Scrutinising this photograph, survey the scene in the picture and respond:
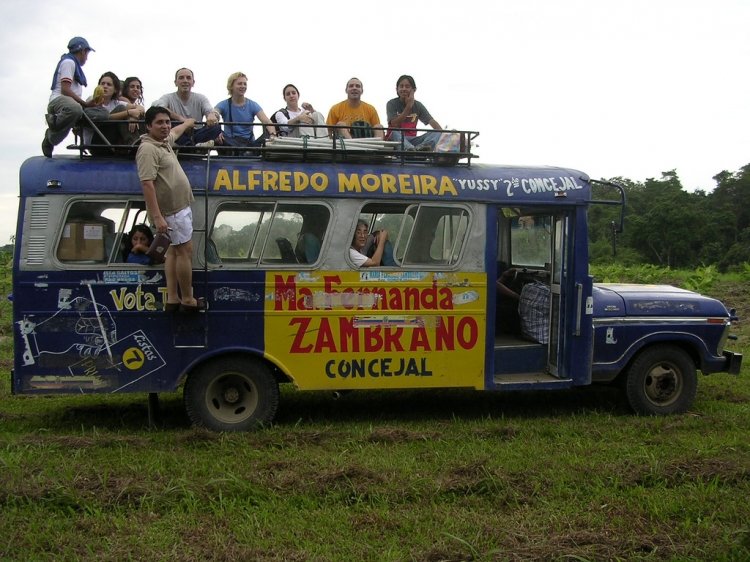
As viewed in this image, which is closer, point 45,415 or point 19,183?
point 19,183

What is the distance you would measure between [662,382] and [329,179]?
407 centimetres

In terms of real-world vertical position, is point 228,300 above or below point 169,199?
below

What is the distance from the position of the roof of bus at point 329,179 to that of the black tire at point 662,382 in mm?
1841

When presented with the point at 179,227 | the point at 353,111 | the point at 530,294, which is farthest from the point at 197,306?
the point at 530,294

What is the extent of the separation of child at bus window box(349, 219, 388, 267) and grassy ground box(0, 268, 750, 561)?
5.15 ft

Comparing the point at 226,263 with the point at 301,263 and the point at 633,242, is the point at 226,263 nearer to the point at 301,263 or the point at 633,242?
the point at 301,263

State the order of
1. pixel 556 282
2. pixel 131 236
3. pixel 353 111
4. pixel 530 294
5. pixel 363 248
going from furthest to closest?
1. pixel 353 111
2. pixel 530 294
3. pixel 556 282
4. pixel 363 248
5. pixel 131 236

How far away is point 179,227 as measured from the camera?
20.8ft

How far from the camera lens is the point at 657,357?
7648 millimetres

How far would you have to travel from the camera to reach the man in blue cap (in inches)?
255

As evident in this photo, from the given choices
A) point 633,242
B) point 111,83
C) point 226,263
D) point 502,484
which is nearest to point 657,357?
point 502,484

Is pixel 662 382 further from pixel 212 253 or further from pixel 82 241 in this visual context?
pixel 82 241

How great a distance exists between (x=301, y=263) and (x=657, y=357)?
384 centimetres

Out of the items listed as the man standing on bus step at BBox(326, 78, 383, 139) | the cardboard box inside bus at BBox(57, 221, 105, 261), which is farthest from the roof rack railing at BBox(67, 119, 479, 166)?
the man standing on bus step at BBox(326, 78, 383, 139)
